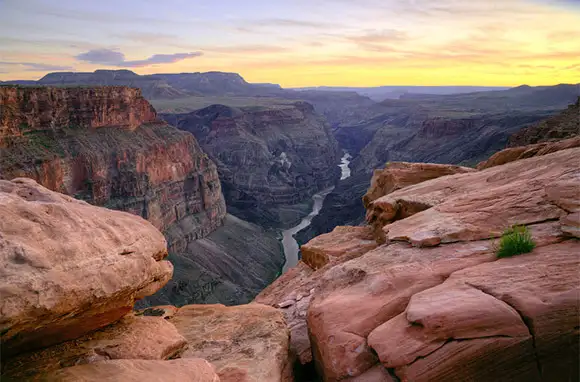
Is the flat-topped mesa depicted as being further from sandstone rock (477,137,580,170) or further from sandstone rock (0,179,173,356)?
sandstone rock (477,137,580,170)

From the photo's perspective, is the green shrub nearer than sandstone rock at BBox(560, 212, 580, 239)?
No

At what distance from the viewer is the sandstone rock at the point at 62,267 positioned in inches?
278

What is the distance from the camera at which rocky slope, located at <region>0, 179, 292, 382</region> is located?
288 inches

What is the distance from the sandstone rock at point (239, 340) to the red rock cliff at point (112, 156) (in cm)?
3354

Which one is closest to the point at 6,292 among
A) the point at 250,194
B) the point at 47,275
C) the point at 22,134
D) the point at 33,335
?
the point at 47,275

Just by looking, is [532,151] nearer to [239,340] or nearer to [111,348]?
[239,340]

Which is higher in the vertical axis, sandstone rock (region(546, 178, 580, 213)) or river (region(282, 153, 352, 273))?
sandstone rock (region(546, 178, 580, 213))

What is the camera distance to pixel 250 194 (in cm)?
10144

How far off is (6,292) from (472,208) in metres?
10.7

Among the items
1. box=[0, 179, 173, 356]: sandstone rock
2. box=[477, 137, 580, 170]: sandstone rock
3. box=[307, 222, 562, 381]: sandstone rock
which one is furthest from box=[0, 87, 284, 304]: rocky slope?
box=[477, 137, 580, 170]: sandstone rock

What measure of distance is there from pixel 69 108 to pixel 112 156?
289 inches

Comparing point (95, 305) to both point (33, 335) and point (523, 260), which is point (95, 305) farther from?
point (523, 260)

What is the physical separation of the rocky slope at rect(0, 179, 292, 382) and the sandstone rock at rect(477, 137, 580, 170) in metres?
11.5

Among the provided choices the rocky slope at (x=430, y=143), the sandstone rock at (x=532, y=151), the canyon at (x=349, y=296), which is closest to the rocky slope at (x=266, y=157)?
the rocky slope at (x=430, y=143)
